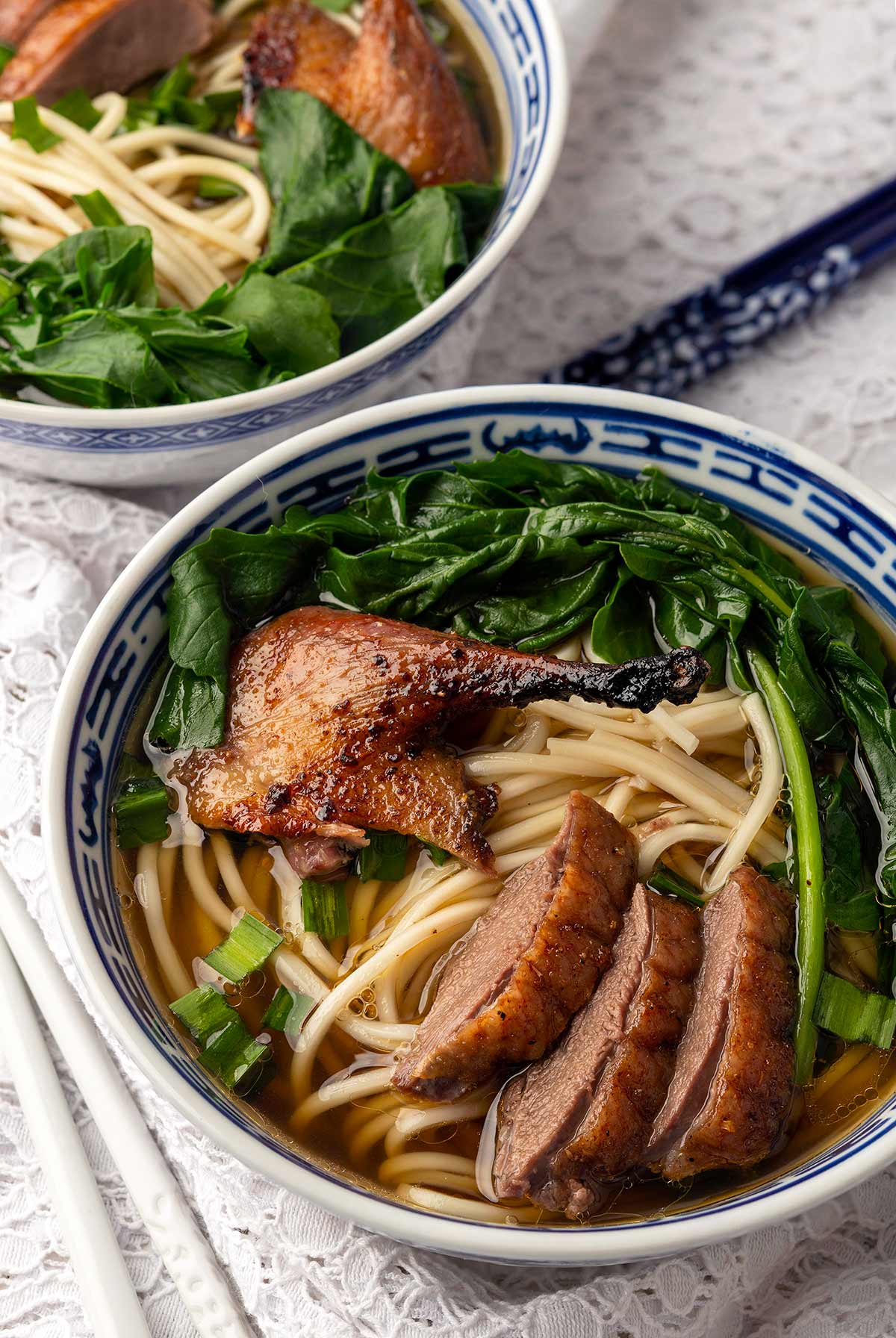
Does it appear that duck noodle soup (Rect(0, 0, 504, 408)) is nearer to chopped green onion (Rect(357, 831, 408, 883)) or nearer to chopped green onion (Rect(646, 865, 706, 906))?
chopped green onion (Rect(357, 831, 408, 883))

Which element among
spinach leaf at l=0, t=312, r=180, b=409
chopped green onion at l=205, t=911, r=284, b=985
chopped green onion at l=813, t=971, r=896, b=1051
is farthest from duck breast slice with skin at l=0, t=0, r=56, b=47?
chopped green onion at l=813, t=971, r=896, b=1051

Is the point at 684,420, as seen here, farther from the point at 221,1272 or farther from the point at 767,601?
the point at 221,1272

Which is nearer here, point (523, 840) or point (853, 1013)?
point (853, 1013)

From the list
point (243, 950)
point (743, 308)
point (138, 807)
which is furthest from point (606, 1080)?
point (743, 308)

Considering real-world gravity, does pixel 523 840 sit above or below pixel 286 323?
below

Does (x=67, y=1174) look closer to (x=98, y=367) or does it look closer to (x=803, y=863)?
(x=803, y=863)

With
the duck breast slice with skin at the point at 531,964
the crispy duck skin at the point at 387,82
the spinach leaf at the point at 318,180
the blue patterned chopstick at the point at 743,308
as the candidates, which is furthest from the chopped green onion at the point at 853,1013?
the crispy duck skin at the point at 387,82

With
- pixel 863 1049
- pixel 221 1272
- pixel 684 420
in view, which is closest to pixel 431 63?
pixel 684 420
